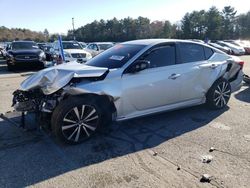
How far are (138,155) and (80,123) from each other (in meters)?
1.07

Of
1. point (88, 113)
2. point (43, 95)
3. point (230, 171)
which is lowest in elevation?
point (230, 171)

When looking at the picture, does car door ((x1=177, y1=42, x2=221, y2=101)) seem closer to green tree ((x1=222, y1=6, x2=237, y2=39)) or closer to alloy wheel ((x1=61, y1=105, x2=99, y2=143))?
alloy wheel ((x1=61, y1=105, x2=99, y2=143))

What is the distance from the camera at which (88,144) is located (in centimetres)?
454

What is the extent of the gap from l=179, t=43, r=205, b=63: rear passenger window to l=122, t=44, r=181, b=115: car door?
235mm

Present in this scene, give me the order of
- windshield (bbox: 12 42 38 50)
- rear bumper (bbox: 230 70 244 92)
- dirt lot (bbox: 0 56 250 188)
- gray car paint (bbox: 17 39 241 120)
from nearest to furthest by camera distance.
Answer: dirt lot (bbox: 0 56 250 188)
gray car paint (bbox: 17 39 241 120)
rear bumper (bbox: 230 70 244 92)
windshield (bbox: 12 42 38 50)

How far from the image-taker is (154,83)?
16.7ft

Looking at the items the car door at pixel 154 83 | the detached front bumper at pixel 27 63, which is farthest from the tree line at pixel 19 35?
the car door at pixel 154 83

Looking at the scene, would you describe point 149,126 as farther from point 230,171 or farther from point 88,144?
point 230,171

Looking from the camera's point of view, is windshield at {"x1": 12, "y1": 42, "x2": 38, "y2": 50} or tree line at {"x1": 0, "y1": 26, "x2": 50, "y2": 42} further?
tree line at {"x1": 0, "y1": 26, "x2": 50, "y2": 42}

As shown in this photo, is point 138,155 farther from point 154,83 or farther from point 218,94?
point 218,94

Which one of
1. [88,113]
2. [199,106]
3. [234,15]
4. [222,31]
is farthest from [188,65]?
[234,15]

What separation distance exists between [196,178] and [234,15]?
221 feet

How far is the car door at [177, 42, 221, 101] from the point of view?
5621mm

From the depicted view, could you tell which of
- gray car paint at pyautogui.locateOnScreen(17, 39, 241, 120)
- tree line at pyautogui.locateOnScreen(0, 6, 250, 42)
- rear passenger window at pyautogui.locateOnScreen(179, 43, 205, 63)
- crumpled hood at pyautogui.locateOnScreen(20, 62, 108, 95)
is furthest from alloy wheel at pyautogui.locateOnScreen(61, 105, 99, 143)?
tree line at pyautogui.locateOnScreen(0, 6, 250, 42)
